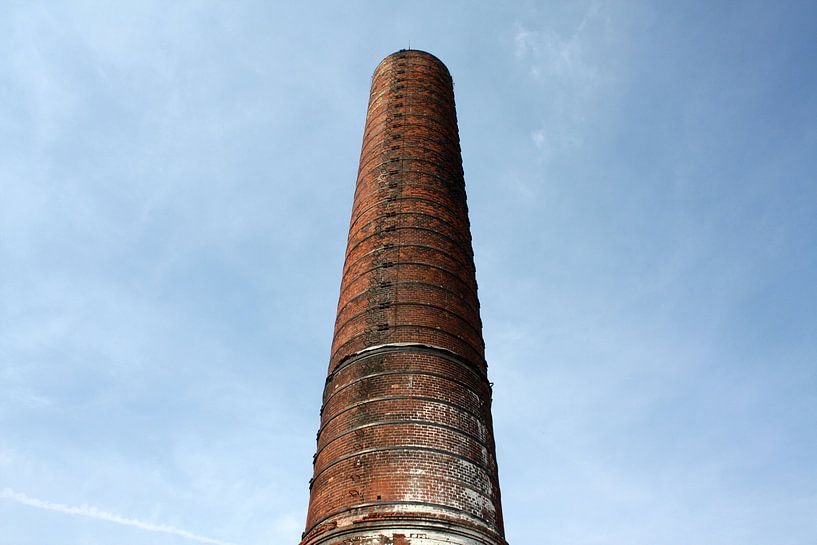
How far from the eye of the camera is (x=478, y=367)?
11078 millimetres

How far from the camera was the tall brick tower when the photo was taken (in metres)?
8.85

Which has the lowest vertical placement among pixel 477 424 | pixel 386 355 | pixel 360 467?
pixel 360 467

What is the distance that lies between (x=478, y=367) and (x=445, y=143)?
17.5 feet

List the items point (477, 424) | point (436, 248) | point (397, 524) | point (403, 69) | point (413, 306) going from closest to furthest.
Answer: point (397, 524) → point (477, 424) → point (413, 306) → point (436, 248) → point (403, 69)

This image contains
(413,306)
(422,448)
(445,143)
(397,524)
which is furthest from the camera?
(445,143)

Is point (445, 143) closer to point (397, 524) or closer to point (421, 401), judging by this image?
point (421, 401)

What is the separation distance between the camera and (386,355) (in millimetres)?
10375

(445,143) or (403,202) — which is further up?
(445,143)

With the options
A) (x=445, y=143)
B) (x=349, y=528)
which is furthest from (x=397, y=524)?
(x=445, y=143)

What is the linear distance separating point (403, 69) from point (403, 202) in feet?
15.8

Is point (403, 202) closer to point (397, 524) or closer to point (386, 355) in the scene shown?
point (386, 355)

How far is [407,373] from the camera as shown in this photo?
10062 millimetres

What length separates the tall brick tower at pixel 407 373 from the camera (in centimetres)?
885

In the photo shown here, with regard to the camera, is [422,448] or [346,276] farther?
[346,276]
